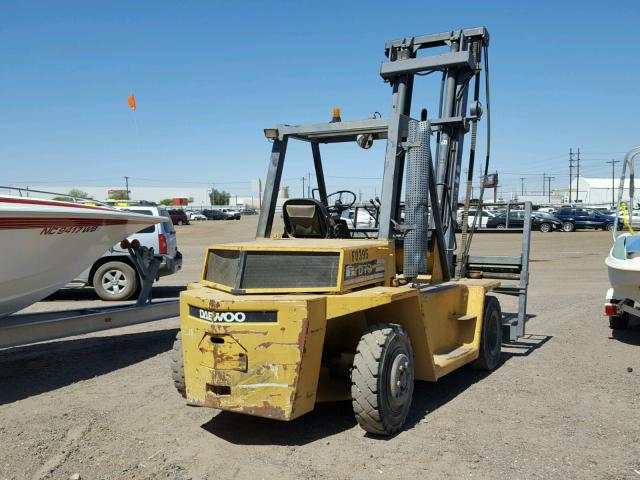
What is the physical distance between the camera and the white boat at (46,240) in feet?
21.0

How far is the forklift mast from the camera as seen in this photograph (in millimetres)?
5180

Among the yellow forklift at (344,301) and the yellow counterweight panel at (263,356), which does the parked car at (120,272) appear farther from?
the yellow counterweight panel at (263,356)

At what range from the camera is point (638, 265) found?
7168 mm

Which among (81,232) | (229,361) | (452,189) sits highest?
(452,189)

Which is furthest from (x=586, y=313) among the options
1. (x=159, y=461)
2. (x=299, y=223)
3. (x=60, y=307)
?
(x=60, y=307)

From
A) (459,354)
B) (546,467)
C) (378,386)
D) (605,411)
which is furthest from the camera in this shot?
(459,354)

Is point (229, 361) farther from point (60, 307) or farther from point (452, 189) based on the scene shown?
point (60, 307)

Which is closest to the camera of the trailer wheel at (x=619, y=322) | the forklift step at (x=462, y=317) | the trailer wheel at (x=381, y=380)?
the trailer wheel at (x=381, y=380)

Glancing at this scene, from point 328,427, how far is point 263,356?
3.53 ft

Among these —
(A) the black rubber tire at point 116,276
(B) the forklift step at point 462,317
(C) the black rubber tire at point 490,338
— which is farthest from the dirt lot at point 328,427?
(A) the black rubber tire at point 116,276

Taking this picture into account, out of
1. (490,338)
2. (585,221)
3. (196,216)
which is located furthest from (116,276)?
(196,216)

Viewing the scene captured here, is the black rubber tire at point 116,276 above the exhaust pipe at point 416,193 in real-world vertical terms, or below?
below

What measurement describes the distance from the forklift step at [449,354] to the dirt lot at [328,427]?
14.4 inches

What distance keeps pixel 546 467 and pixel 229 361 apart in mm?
2233
